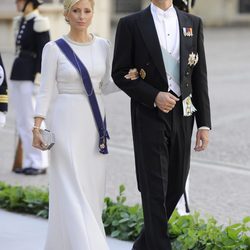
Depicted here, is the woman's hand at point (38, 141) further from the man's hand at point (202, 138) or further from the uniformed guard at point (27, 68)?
the uniformed guard at point (27, 68)

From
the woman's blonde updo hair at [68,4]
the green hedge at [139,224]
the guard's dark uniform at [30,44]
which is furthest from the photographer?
the guard's dark uniform at [30,44]

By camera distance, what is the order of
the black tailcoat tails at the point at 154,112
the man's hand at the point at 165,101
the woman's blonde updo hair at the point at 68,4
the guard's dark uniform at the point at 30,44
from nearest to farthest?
the man's hand at the point at 165,101, the black tailcoat tails at the point at 154,112, the woman's blonde updo hair at the point at 68,4, the guard's dark uniform at the point at 30,44

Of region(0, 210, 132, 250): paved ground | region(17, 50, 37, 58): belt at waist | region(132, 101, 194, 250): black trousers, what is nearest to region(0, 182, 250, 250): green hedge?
region(0, 210, 132, 250): paved ground

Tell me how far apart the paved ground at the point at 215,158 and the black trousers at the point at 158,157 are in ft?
6.16

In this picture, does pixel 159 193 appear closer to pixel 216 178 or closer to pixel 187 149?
pixel 187 149

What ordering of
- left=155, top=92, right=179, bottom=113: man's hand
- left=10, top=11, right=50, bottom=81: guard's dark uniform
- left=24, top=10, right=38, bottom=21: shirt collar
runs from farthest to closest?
left=24, top=10, right=38, bottom=21: shirt collar < left=10, top=11, right=50, bottom=81: guard's dark uniform < left=155, top=92, right=179, bottom=113: man's hand

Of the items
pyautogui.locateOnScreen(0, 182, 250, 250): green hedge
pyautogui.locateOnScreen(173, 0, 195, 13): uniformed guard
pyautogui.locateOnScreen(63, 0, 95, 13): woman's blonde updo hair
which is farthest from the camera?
pyautogui.locateOnScreen(173, 0, 195, 13): uniformed guard

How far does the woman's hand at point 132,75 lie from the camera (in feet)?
17.0

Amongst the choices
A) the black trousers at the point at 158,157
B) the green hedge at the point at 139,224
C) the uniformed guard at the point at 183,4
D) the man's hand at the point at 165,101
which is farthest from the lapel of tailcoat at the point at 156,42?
the green hedge at the point at 139,224

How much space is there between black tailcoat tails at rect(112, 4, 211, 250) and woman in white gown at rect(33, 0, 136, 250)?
9.9 inches

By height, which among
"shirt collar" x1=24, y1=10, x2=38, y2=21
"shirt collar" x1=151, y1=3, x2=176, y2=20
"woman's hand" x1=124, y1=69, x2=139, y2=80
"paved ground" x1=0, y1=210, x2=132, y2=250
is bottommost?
"paved ground" x1=0, y1=210, x2=132, y2=250

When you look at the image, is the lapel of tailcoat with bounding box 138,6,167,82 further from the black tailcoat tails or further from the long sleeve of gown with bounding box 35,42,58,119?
the long sleeve of gown with bounding box 35,42,58,119

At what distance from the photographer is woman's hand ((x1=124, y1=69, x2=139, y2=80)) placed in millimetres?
5180

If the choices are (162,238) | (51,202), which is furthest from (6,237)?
(162,238)
